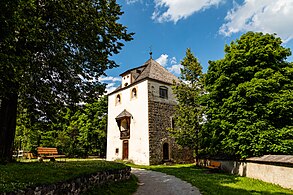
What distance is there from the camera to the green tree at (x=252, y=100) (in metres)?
13.0

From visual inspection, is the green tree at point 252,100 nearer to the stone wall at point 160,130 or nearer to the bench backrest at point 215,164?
the bench backrest at point 215,164

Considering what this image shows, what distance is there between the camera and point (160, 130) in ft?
83.3

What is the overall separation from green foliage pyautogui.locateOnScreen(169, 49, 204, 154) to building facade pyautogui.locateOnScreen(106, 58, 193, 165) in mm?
4209

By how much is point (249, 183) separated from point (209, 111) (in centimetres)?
587

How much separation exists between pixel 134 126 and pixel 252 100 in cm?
1489

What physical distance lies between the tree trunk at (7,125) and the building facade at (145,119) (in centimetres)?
1540

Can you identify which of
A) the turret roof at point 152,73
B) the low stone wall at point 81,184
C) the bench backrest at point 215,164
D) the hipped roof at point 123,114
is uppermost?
the turret roof at point 152,73

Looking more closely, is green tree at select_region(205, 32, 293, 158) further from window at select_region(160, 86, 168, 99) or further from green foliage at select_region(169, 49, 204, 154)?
window at select_region(160, 86, 168, 99)

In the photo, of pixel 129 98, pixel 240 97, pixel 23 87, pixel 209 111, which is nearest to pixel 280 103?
pixel 240 97

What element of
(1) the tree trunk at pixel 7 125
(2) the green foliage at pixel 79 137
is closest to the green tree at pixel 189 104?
(1) the tree trunk at pixel 7 125

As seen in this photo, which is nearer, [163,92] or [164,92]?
[163,92]

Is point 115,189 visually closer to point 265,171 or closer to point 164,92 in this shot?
point 265,171

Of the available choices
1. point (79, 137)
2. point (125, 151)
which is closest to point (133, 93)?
point (125, 151)

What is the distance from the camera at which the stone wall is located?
79.7 ft
